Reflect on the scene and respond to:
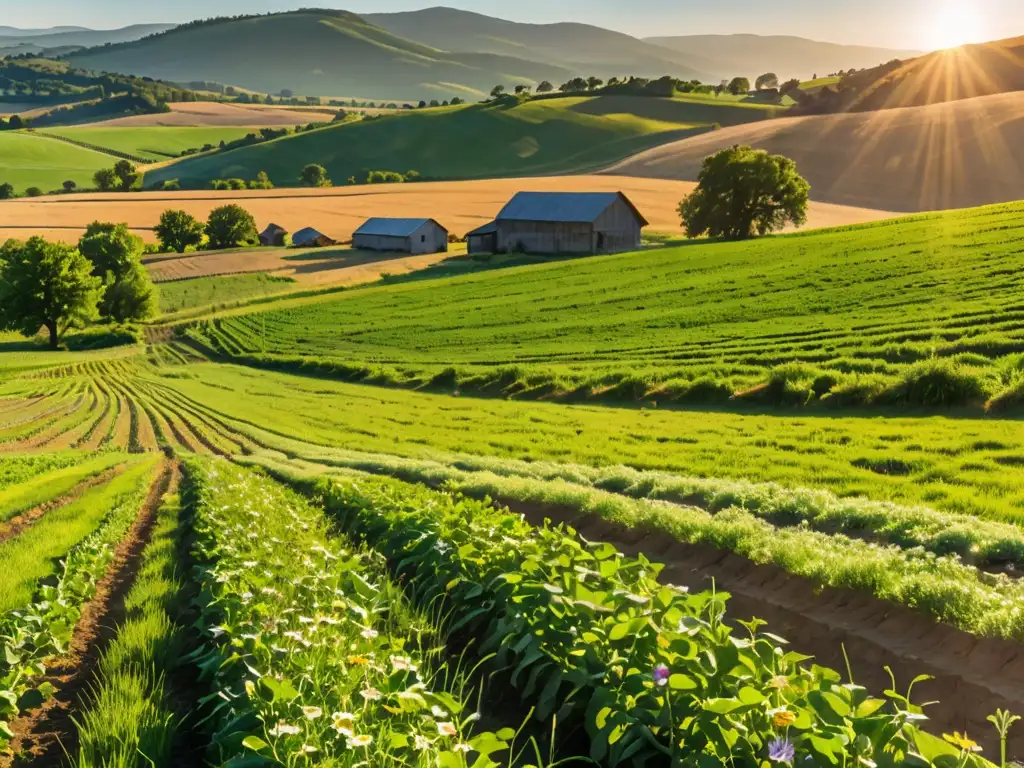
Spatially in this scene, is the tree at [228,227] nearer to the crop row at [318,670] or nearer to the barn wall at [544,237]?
the barn wall at [544,237]

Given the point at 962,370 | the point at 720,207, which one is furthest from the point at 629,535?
the point at 720,207

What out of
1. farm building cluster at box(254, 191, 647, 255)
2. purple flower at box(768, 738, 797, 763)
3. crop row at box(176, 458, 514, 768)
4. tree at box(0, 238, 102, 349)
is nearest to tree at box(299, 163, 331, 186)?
farm building cluster at box(254, 191, 647, 255)

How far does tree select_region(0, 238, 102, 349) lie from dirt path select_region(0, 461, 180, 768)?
81.3 metres

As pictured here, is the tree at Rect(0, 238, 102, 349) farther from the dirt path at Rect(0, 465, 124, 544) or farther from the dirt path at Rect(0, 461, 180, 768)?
the dirt path at Rect(0, 461, 180, 768)

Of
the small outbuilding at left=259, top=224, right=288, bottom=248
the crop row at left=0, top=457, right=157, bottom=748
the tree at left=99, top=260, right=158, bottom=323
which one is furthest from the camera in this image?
the small outbuilding at left=259, top=224, right=288, bottom=248

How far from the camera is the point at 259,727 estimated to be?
16.5 ft

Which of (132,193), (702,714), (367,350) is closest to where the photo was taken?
(702,714)

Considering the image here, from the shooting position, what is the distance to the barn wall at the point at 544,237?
318 feet

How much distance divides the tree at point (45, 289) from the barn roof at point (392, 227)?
129ft

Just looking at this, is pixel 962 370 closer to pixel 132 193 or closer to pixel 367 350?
pixel 367 350

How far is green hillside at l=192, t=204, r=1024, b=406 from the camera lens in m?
26.4

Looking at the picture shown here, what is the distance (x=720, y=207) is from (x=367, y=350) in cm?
4804

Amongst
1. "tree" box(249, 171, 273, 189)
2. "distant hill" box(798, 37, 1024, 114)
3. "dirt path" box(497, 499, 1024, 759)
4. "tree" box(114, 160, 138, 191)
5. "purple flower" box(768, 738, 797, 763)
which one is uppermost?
"distant hill" box(798, 37, 1024, 114)

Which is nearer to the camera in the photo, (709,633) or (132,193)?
(709,633)
